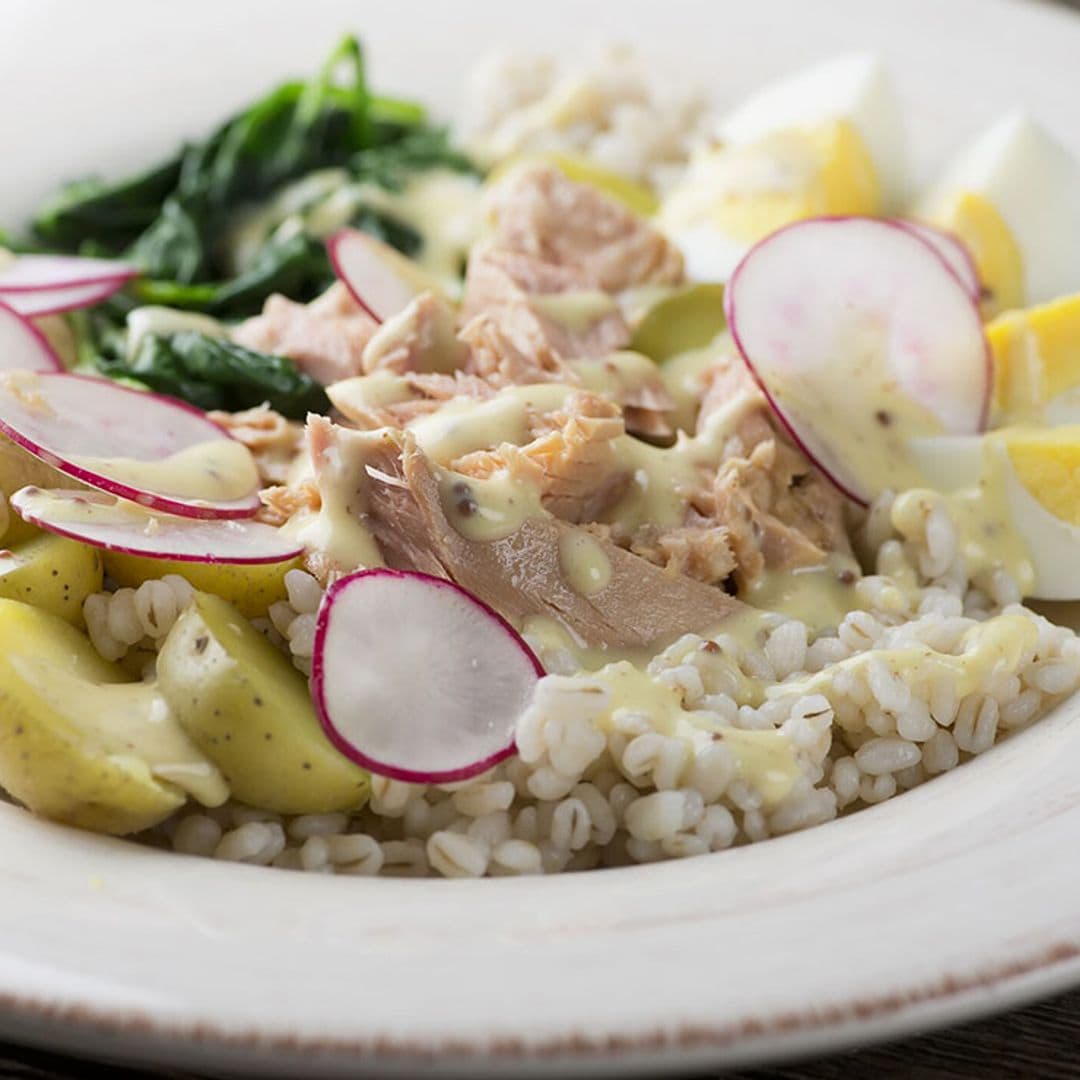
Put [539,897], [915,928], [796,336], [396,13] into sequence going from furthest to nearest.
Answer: [396,13] < [796,336] < [539,897] < [915,928]

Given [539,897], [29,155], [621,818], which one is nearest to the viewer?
[539,897]

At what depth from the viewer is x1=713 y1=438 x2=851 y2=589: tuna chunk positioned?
3279 millimetres

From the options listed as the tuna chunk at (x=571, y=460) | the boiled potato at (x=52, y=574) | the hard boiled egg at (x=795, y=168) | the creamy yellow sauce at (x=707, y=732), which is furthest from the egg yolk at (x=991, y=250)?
the boiled potato at (x=52, y=574)

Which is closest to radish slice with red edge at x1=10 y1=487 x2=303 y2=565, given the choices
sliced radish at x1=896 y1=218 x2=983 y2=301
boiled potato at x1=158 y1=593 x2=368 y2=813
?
boiled potato at x1=158 y1=593 x2=368 y2=813

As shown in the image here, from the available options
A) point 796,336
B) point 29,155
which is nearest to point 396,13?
point 29,155

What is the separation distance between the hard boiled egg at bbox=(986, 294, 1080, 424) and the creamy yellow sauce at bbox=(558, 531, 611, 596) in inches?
56.7

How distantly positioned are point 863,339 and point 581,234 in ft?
3.14

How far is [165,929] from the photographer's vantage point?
7.36ft

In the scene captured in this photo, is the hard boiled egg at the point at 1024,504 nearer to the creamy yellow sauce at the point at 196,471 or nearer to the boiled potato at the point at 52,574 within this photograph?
the creamy yellow sauce at the point at 196,471

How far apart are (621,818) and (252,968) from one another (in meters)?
0.91

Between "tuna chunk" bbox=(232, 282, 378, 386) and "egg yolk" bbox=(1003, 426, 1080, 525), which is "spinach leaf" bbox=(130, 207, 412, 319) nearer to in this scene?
"tuna chunk" bbox=(232, 282, 378, 386)

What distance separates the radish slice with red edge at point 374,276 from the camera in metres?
4.04

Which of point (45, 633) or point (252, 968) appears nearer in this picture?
point (252, 968)

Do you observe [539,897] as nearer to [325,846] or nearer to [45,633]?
[325,846]
